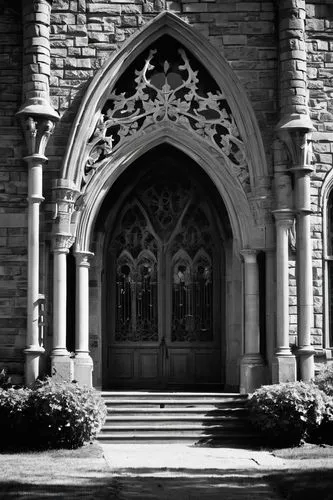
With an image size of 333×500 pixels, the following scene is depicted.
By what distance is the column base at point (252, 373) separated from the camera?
15766mm

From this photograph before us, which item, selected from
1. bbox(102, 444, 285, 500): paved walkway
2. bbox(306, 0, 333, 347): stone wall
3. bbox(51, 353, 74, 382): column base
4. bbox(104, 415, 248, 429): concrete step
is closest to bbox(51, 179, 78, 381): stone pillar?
bbox(51, 353, 74, 382): column base

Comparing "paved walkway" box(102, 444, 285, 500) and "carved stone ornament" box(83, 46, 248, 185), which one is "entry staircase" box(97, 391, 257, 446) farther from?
"carved stone ornament" box(83, 46, 248, 185)

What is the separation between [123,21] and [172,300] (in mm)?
4622

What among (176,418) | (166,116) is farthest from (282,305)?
(166,116)

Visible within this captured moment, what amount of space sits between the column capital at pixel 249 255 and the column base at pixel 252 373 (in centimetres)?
143

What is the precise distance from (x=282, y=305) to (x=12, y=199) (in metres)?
4.39

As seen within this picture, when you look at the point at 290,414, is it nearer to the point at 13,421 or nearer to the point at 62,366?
the point at 62,366

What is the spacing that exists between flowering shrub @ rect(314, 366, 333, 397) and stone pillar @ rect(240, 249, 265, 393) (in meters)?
0.88

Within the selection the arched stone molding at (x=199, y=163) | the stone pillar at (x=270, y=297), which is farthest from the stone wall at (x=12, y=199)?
the stone pillar at (x=270, y=297)

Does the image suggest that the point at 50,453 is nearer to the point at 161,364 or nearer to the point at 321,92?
the point at 161,364

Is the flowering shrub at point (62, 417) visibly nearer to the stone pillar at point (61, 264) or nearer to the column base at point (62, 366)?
the column base at point (62, 366)

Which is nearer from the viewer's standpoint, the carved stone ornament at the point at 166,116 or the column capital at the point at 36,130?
the column capital at the point at 36,130

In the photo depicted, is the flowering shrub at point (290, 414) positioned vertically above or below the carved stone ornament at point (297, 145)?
below

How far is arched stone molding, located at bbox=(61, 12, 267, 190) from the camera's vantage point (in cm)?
1585
